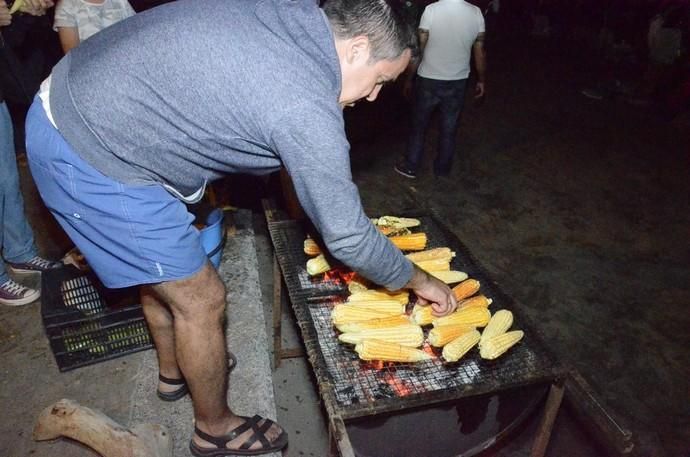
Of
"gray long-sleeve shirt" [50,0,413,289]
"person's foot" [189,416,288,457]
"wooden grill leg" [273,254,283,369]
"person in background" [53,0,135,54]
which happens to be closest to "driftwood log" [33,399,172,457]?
"person's foot" [189,416,288,457]

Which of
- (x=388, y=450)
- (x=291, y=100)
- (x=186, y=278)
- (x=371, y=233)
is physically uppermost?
(x=291, y=100)

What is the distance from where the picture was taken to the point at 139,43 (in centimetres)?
172

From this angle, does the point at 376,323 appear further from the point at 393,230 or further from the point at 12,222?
the point at 12,222

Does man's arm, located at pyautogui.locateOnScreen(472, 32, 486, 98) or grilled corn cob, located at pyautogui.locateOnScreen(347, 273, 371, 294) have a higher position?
man's arm, located at pyautogui.locateOnScreen(472, 32, 486, 98)

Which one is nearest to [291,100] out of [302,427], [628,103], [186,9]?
[186,9]

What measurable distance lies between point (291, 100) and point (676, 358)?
4078 millimetres

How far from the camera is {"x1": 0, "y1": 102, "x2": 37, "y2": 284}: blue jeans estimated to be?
11.0ft

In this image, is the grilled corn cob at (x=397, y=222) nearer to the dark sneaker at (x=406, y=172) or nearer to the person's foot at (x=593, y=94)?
the dark sneaker at (x=406, y=172)

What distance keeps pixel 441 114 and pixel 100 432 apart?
529cm

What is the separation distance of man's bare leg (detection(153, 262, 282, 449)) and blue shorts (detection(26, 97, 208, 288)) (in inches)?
3.5

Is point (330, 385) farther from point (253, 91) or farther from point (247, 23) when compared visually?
point (247, 23)

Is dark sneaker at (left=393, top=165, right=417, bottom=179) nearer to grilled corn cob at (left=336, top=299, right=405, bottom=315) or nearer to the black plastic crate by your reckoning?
the black plastic crate

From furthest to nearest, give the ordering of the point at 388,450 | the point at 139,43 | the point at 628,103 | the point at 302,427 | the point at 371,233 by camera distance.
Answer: the point at 628,103 → the point at 302,427 → the point at 388,450 → the point at 371,233 → the point at 139,43

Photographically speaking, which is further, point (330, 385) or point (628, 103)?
point (628, 103)
